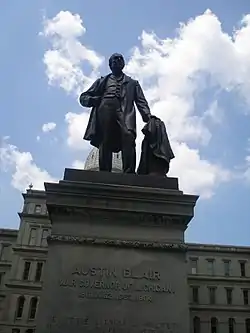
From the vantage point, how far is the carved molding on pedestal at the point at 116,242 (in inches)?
281

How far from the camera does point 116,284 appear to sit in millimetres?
6902

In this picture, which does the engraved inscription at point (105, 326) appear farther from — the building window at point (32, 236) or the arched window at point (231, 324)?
the arched window at point (231, 324)

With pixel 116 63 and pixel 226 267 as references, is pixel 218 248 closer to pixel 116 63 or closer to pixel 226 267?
pixel 226 267

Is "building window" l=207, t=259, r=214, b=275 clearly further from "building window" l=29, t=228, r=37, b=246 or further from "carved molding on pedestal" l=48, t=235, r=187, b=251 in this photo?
"carved molding on pedestal" l=48, t=235, r=187, b=251

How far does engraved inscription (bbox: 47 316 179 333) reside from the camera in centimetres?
652

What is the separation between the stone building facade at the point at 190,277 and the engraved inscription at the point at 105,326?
175 ft

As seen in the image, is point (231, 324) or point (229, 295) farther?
point (229, 295)

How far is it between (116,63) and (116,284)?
4.57 meters

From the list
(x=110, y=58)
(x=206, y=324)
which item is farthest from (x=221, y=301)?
(x=110, y=58)

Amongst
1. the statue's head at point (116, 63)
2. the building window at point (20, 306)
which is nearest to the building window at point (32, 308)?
the building window at point (20, 306)

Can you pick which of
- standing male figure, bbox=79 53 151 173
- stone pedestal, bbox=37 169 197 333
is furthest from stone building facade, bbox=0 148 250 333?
stone pedestal, bbox=37 169 197 333

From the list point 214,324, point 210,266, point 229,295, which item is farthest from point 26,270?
point 229,295

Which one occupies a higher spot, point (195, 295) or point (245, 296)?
point (245, 296)

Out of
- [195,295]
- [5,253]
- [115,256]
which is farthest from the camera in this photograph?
[195,295]
